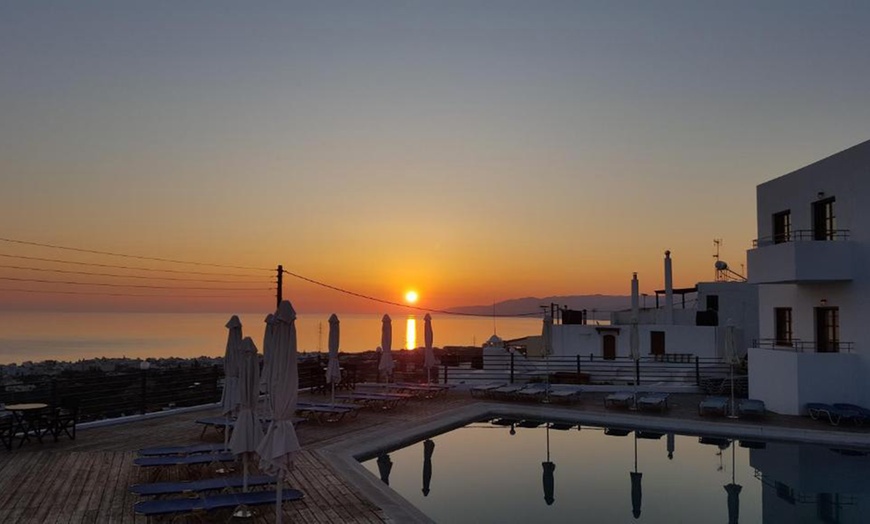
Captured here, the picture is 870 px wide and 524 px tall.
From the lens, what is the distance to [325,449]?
1234 cm

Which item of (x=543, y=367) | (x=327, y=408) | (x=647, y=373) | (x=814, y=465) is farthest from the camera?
(x=543, y=367)

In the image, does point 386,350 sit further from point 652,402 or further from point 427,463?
point 652,402

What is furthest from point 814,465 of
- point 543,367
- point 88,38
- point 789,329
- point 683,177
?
point 88,38

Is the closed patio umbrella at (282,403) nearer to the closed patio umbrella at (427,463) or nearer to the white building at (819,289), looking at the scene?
the closed patio umbrella at (427,463)

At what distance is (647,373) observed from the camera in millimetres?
26875

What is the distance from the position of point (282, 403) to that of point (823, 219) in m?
16.3

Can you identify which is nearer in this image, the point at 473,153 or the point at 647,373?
the point at 473,153

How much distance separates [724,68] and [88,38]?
54.4 ft

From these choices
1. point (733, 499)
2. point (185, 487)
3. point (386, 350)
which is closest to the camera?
point (185, 487)

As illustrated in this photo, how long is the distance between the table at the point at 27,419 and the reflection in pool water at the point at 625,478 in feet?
21.2

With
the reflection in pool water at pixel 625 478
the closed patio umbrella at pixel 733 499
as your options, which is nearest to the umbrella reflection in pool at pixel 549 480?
the reflection in pool water at pixel 625 478

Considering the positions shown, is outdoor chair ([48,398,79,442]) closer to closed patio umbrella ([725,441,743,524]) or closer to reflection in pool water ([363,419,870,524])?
reflection in pool water ([363,419,870,524])

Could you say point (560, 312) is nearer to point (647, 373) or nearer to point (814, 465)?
point (647, 373)

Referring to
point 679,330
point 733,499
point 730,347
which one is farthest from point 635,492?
point 679,330
